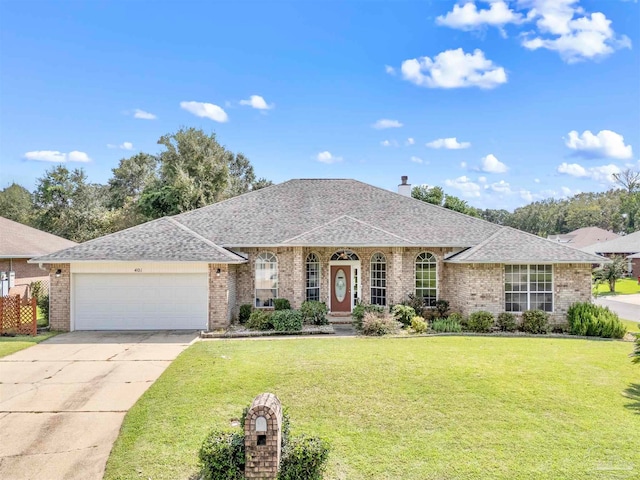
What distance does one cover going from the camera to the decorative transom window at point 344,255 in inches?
683

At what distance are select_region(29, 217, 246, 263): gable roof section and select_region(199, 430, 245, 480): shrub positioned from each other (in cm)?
1007

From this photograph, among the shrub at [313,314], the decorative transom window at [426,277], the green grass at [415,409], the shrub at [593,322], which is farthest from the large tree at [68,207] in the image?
the shrub at [593,322]

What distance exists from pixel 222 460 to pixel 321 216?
50.6 feet

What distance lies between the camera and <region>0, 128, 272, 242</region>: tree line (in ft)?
109

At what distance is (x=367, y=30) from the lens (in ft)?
55.0

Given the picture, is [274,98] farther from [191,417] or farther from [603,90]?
[191,417]

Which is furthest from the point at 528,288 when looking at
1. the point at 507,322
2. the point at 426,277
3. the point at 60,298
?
the point at 60,298

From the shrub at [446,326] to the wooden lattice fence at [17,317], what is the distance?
581 inches

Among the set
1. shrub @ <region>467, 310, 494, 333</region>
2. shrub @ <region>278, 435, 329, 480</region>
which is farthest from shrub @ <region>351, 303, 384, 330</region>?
shrub @ <region>278, 435, 329, 480</region>

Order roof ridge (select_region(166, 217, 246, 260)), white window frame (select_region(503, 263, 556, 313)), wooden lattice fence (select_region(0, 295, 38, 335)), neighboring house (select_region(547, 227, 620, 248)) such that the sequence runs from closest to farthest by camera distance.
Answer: wooden lattice fence (select_region(0, 295, 38, 335))
roof ridge (select_region(166, 217, 246, 260))
white window frame (select_region(503, 263, 556, 313))
neighboring house (select_region(547, 227, 620, 248))

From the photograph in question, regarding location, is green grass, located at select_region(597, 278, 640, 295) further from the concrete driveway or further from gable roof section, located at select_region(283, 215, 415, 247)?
the concrete driveway

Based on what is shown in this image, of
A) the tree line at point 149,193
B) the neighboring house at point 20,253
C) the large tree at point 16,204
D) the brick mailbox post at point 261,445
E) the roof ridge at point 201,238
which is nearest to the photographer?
the brick mailbox post at point 261,445

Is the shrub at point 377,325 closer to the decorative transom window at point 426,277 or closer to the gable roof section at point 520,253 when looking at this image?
the decorative transom window at point 426,277

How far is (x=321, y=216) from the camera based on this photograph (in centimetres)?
1986
